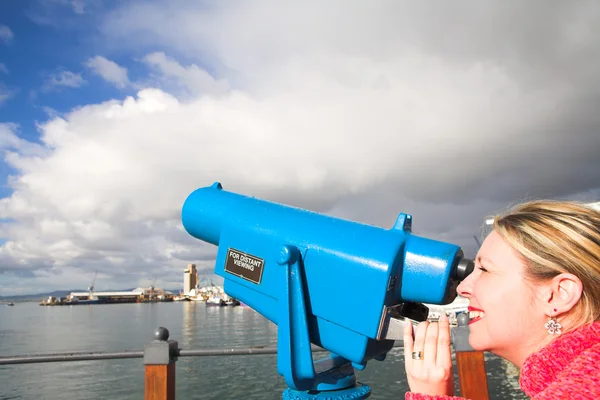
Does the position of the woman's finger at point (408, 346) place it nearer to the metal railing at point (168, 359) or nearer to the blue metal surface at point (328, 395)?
the blue metal surface at point (328, 395)

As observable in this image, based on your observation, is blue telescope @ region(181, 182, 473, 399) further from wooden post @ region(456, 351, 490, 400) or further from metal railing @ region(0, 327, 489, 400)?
wooden post @ region(456, 351, 490, 400)

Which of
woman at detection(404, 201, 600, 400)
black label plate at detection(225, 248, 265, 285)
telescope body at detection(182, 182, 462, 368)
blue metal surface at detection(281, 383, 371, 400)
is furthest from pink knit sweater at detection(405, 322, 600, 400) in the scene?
black label plate at detection(225, 248, 265, 285)

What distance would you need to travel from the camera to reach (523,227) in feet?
3.76

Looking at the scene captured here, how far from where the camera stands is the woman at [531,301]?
1.02m

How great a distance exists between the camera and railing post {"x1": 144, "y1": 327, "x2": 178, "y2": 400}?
116 inches

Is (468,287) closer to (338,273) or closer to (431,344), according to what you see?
(431,344)

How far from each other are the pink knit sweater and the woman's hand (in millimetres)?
52

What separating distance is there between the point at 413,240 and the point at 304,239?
1.53ft

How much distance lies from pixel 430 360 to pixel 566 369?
1.16ft

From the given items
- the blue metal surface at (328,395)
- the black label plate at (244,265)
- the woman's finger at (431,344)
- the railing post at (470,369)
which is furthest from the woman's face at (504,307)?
the railing post at (470,369)

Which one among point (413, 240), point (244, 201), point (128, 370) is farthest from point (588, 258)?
point (128, 370)

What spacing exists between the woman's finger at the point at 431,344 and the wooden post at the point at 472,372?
224 cm

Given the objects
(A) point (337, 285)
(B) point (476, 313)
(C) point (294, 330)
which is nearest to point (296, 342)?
(C) point (294, 330)

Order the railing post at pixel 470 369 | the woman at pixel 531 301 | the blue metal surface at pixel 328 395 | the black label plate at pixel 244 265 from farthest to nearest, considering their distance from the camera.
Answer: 1. the railing post at pixel 470 369
2. the black label plate at pixel 244 265
3. the blue metal surface at pixel 328 395
4. the woman at pixel 531 301
